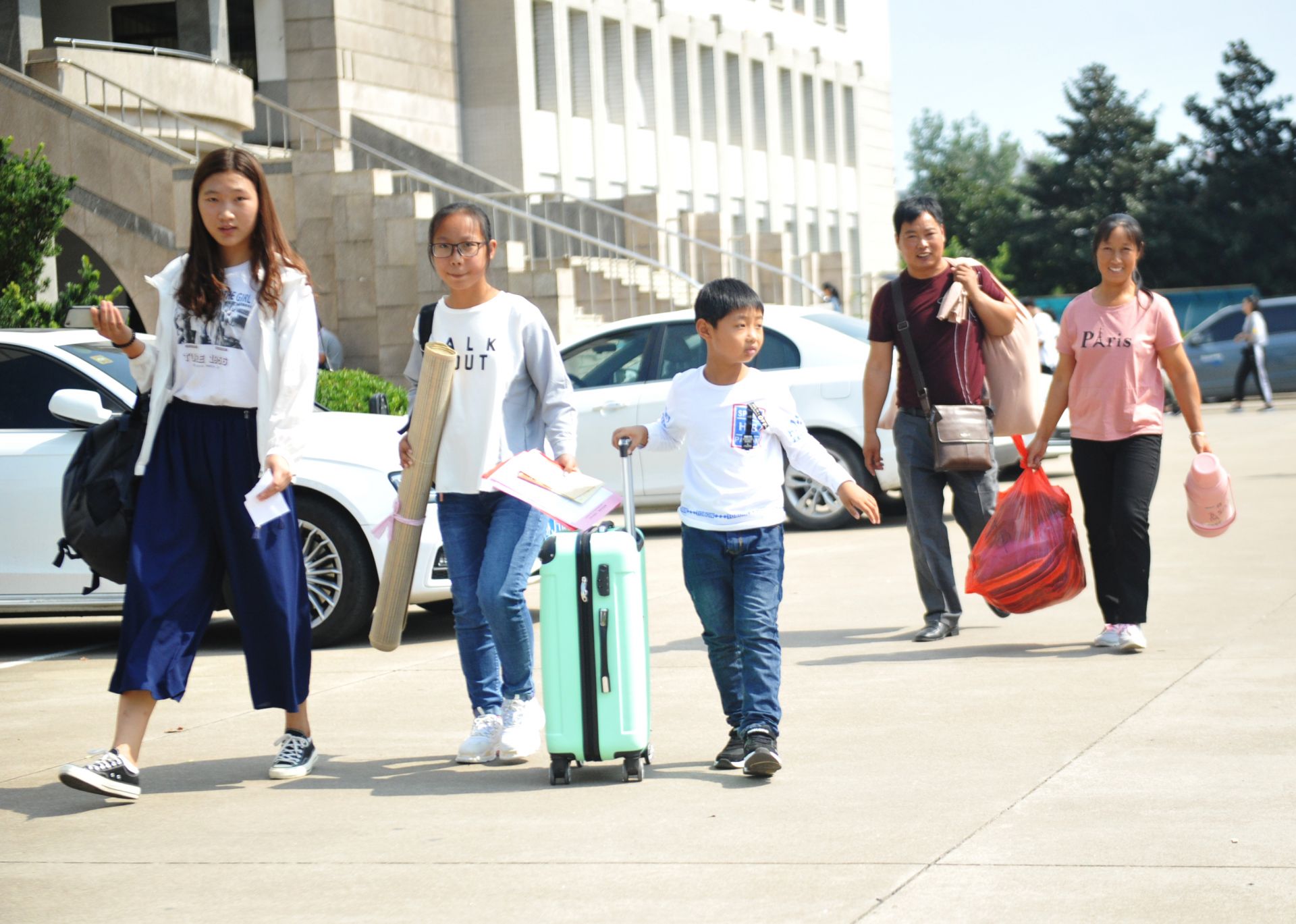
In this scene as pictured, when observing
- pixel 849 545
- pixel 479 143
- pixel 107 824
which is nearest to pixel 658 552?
pixel 849 545

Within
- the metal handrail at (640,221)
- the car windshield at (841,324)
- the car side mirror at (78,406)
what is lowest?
the car side mirror at (78,406)

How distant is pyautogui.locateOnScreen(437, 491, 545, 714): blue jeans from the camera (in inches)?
251

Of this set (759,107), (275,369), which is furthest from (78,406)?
(759,107)

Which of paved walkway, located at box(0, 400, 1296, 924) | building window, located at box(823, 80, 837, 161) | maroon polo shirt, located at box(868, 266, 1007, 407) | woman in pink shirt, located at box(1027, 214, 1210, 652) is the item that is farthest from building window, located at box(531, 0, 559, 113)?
woman in pink shirt, located at box(1027, 214, 1210, 652)

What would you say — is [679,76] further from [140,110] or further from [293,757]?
[293,757]

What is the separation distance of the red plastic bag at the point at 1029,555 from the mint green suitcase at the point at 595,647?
300cm

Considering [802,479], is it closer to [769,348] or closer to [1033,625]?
[769,348]

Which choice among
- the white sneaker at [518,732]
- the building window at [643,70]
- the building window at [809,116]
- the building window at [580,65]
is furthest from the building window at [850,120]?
the white sneaker at [518,732]

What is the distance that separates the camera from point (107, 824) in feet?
19.3

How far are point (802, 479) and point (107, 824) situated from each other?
9.26m

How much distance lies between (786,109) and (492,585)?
45.6 m

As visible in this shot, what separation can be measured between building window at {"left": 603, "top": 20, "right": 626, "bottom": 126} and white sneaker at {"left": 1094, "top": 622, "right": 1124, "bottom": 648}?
3380 centimetres

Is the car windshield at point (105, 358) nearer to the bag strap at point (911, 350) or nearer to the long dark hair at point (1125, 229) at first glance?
the bag strap at point (911, 350)

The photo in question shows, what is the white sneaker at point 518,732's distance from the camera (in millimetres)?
6516
